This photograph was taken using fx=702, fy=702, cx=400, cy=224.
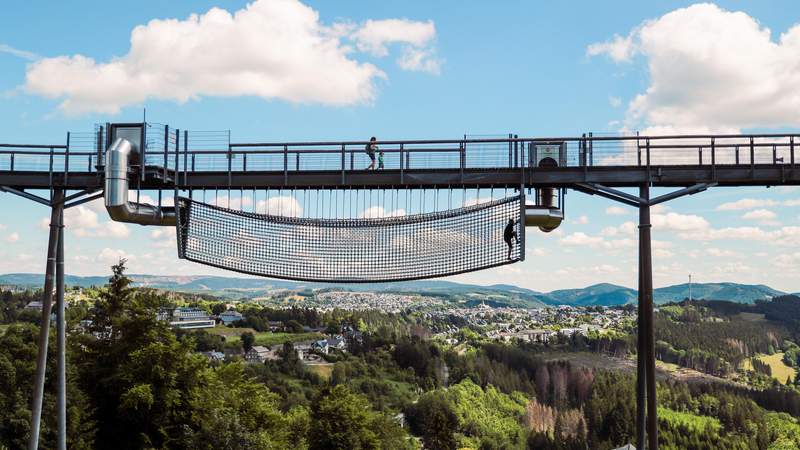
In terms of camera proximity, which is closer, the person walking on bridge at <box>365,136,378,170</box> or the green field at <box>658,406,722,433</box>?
the person walking on bridge at <box>365,136,378,170</box>

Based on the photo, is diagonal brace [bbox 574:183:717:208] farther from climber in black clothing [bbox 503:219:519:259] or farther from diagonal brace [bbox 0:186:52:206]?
diagonal brace [bbox 0:186:52:206]

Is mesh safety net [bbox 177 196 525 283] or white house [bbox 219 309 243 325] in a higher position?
A: mesh safety net [bbox 177 196 525 283]

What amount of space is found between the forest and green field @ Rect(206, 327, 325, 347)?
14.4ft

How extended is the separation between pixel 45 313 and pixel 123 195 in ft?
8.00

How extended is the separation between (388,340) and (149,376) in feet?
418

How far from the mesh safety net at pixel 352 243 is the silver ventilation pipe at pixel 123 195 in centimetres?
38

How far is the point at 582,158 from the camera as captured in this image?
10727mm

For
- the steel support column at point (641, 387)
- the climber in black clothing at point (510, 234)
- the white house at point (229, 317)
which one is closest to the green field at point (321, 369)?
the white house at point (229, 317)

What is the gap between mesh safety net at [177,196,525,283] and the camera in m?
10.7

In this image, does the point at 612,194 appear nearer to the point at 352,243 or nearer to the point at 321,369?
the point at 352,243

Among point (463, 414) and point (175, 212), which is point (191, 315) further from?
point (175, 212)

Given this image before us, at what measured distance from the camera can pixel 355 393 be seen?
→ 6694cm

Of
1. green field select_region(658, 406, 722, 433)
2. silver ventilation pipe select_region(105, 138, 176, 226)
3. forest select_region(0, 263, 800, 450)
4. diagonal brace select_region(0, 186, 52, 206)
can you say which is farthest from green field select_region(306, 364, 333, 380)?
silver ventilation pipe select_region(105, 138, 176, 226)

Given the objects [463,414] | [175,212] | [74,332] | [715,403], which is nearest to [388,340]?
[463,414]
